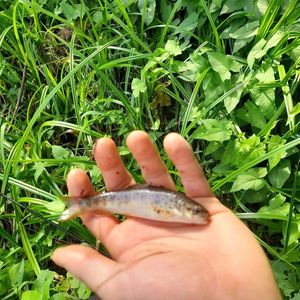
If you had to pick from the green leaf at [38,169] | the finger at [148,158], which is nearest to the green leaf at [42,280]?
the green leaf at [38,169]

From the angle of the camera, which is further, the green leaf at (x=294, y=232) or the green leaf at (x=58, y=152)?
the green leaf at (x=58, y=152)

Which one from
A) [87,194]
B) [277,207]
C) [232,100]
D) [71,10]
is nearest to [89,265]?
[87,194]

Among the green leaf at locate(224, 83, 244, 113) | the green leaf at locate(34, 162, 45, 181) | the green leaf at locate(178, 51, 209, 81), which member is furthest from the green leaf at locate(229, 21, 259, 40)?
the green leaf at locate(34, 162, 45, 181)

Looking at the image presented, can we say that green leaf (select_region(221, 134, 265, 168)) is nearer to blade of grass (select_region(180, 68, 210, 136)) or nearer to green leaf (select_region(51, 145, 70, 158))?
blade of grass (select_region(180, 68, 210, 136))

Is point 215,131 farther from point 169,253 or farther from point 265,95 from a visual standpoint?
point 169,253

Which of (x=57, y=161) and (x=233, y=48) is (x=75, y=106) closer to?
(x=57, y=161)

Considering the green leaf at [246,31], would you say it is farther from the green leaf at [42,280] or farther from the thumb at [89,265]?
the green leaf at [42,280]
